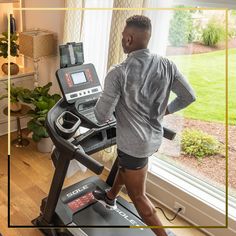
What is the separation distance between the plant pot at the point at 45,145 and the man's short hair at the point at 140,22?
512 mm

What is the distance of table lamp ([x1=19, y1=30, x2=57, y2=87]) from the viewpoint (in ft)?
3.98

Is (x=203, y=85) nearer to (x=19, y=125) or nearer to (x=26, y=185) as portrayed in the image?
(x=19, y=125)

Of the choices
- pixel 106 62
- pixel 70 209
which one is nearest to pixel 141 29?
pixel 106 62

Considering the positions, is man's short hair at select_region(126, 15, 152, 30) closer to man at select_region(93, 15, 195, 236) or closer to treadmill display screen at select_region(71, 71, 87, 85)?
man at select_region(93, 15, 195, 236)

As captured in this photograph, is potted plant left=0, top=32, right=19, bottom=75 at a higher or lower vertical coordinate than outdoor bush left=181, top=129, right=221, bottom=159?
higher

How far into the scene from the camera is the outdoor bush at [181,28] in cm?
99

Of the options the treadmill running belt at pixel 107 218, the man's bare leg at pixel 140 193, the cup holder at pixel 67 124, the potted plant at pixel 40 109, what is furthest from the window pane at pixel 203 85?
the treadmill running belt at pixel 107 218

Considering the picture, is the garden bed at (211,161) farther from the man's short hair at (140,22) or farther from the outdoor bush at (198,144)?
the man's short hair at (140,22)

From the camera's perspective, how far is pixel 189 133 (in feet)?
3.45

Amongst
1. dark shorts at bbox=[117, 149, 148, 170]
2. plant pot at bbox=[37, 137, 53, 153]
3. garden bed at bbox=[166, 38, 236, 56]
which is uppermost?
garden bed at bbox=[166, 38, 236, 56]

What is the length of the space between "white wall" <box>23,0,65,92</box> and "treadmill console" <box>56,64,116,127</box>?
0.15 ft

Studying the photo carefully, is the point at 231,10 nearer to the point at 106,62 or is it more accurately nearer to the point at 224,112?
the point at 224,112

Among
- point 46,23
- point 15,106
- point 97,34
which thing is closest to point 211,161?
point 97,34

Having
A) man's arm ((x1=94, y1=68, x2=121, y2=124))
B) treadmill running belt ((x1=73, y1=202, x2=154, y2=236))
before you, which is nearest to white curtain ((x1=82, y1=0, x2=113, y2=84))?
man's arm ((x1=94, y1=68, x2=121, y2=124))
